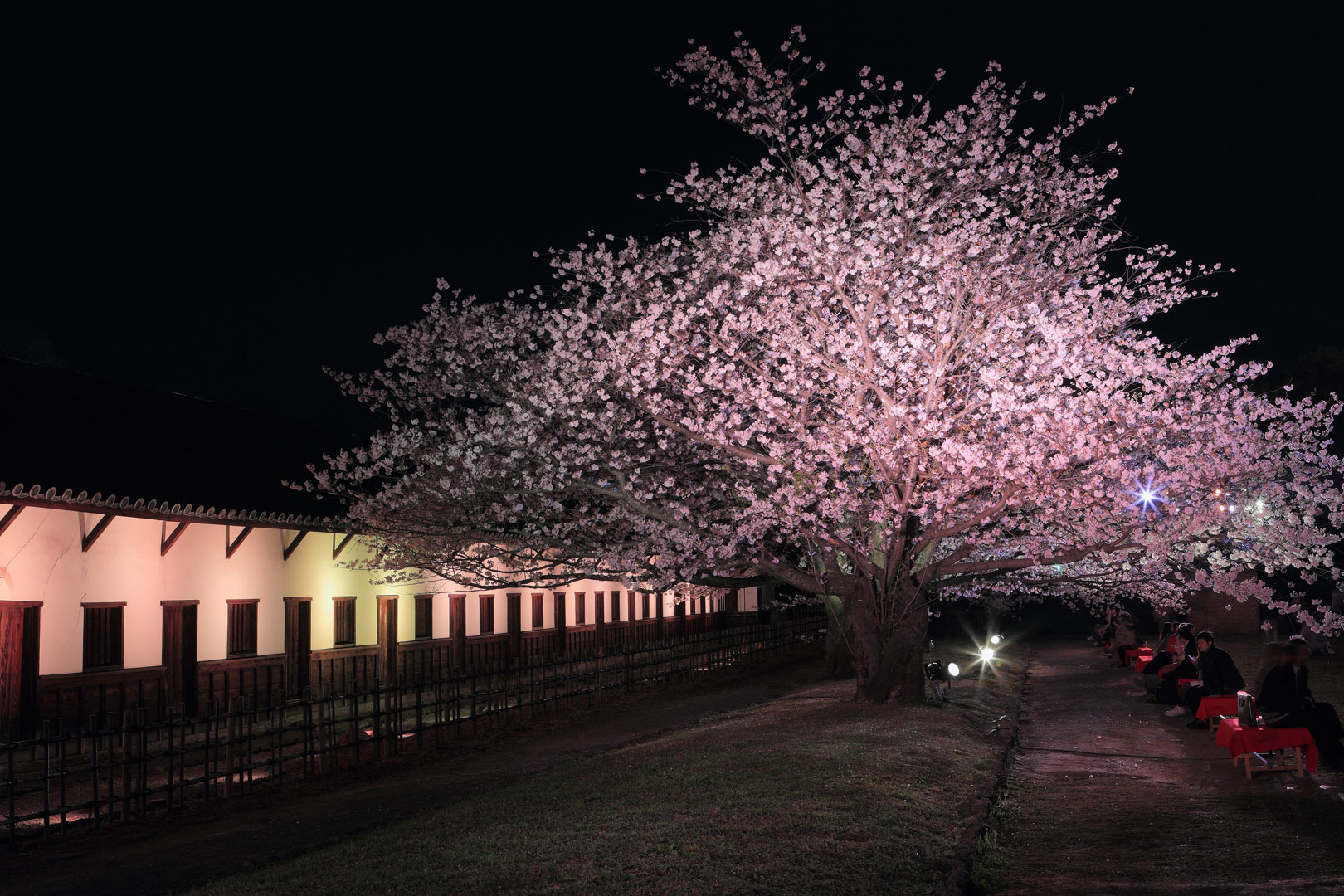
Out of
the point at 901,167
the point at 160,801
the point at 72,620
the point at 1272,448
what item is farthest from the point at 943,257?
the point at 72,620

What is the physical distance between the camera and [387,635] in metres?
24.5

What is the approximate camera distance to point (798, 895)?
6.57 metres

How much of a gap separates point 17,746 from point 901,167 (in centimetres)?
1321

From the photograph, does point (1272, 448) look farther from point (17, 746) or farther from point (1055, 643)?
point (1055, 643)

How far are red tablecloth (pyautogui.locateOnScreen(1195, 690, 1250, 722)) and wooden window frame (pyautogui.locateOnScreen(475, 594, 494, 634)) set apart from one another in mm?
18151

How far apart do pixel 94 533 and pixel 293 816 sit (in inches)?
287

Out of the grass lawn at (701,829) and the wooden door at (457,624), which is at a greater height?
the wooden door at (457,624)

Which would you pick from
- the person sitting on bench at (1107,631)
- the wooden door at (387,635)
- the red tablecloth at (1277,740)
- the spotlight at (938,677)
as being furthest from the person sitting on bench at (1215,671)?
the person sitting on bench at (1107,631)

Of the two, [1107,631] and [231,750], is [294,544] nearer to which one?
[231,750]

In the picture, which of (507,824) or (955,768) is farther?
(955,768)

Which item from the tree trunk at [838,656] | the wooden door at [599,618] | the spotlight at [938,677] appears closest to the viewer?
the spotlight at [938,677]

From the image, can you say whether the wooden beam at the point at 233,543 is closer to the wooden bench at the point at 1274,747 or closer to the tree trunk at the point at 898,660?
the tree trunk at the point at 898,660

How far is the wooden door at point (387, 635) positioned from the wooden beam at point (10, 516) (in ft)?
34.0

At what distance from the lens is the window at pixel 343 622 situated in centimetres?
2292
